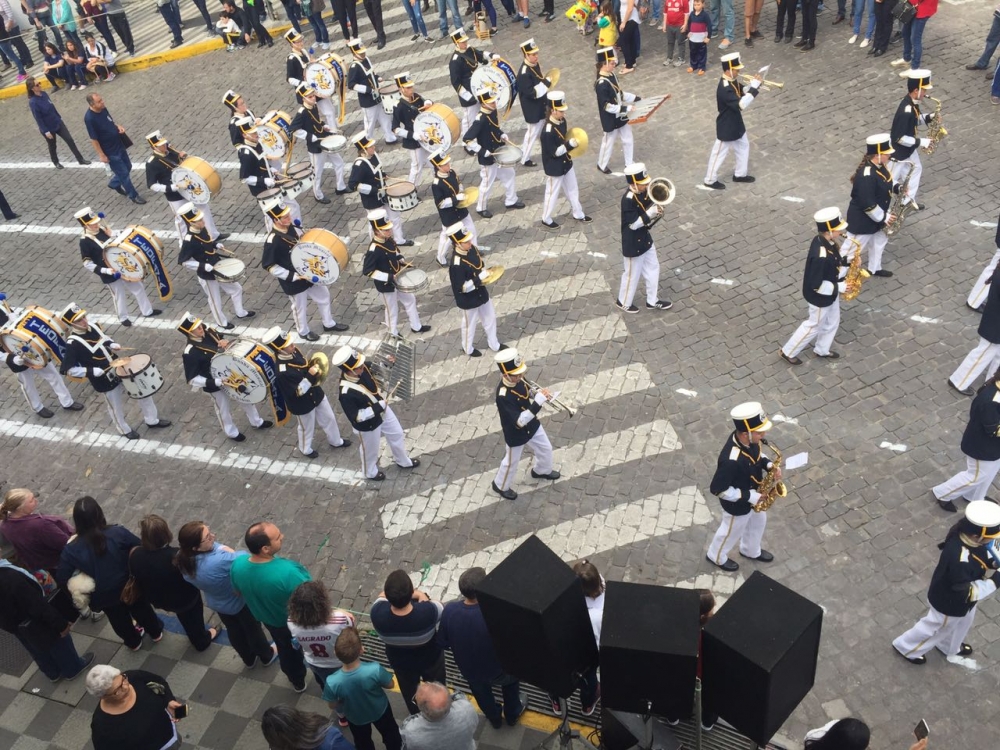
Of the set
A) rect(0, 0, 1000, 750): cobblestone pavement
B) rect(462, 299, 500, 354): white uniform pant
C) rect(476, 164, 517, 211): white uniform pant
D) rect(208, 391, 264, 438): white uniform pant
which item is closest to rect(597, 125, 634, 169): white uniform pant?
rect(0, 0, 1000, 750): cobblestone pavement

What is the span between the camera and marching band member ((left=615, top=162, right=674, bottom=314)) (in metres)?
11.8

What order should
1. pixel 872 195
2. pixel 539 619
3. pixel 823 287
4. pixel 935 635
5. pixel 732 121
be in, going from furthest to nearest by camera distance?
pixel 732 121, pixel 872 195, pixel 823 287, pixel 935 635, pixel 539 619

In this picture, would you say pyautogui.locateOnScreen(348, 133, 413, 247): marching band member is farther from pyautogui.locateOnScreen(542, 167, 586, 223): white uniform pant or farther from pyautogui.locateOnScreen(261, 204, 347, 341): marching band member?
pyautogui.locateOnScreen(542, 167, 586, 223): white uniform pant

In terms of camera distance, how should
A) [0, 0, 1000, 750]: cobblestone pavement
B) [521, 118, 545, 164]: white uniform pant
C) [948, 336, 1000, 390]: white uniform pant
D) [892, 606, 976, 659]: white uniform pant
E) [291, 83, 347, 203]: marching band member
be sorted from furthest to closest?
1. [521, 118, 545, 164]: white uniform pant
2. [291, 83, 347, 203]: marching band member
3. [948, 336, 1000, 390]: white uniform pant
4. [0, 0, 1000, 750]: cobblestone pavement
5. [892, 606, 976, 659]: white uniform pant

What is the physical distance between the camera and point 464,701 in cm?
615

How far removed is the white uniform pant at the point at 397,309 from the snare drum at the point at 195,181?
4.24m

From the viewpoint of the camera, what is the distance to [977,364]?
10172 millimetres

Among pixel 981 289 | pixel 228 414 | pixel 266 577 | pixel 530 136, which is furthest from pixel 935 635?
pixel 530 136

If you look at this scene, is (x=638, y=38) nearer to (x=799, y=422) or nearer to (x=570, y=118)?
(x=570, y=118)

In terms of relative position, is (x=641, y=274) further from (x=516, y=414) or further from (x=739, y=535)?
(x=739, y=535)

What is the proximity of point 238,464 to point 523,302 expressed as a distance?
14.8 ft

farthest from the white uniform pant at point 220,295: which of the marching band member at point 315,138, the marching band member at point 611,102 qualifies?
the marching band member at point 611,102

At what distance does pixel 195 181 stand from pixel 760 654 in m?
12.3

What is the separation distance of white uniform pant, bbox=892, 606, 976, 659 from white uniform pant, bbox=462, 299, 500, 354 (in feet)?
20.1
